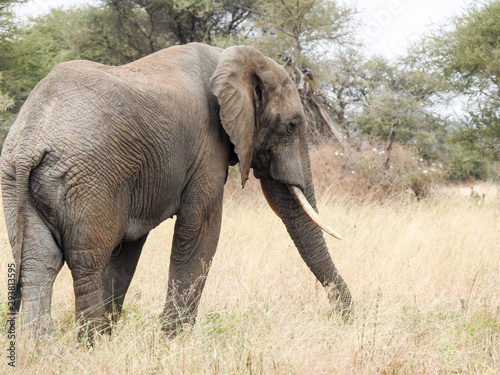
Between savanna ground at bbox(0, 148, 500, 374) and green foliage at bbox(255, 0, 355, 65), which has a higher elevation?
green foliage at bbox(255, 0, 355, 65)

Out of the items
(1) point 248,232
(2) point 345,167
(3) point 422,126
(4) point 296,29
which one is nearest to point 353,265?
(1) point 248,232

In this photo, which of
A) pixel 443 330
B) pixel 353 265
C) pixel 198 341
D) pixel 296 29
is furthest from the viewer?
pixel 296 29

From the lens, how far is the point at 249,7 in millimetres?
18234

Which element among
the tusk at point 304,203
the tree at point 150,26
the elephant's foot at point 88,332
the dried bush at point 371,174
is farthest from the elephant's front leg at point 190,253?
Answer: the tree at point 150,26

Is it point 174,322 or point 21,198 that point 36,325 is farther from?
point 174,322

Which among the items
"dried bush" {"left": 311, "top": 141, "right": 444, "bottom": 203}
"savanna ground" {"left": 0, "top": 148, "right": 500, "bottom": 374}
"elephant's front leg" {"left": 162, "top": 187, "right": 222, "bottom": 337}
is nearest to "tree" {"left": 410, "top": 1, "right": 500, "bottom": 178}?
"dried bush" {"left": 311, "top": 141, "right": 444, "bottom": 203}

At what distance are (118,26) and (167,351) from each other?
49.5 ft

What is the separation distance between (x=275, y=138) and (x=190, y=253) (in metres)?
1.03

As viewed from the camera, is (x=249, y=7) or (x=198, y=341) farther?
(x=249, y=7)

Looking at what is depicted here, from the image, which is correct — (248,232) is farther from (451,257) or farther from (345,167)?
(345,167)

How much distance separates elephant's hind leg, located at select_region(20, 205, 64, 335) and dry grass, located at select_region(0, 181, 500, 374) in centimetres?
11

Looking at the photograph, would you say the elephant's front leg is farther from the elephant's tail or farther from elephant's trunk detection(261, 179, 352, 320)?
the elephant's tail

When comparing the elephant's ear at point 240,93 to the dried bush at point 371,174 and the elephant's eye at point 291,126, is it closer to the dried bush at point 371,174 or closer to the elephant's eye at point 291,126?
the elephant's eye at point 291,126

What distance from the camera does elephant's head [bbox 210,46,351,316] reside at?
14.1 feet
